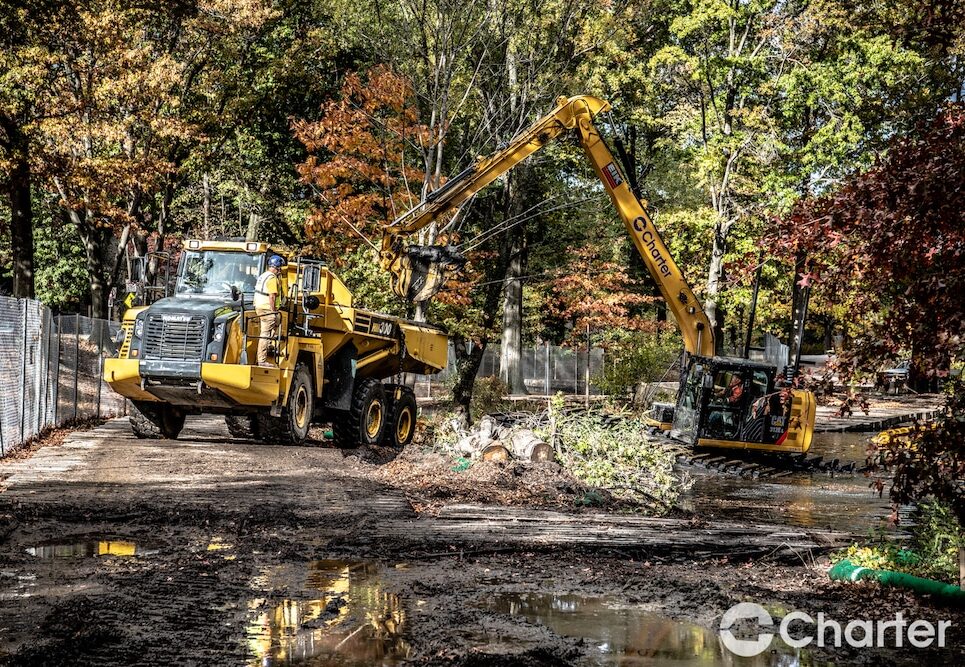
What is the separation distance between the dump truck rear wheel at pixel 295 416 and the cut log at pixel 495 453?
302 centimetres

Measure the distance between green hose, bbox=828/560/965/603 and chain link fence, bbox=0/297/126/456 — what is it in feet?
35.8

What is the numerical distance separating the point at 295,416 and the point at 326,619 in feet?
32.4

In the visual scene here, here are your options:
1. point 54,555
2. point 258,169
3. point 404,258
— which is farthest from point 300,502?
point 258,169

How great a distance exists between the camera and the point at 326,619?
6.78 meters

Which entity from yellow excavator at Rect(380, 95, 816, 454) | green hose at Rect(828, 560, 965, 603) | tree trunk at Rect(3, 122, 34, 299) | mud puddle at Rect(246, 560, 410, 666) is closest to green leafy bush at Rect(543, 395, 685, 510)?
yellow excavator at Rect(380, 95, 816, 454)

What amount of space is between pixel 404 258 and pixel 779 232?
10.5m

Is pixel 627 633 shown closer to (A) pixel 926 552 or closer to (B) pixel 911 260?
(B) pixel 911 260

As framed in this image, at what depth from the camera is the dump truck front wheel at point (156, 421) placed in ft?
56.7

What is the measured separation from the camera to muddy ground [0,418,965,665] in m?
6.19

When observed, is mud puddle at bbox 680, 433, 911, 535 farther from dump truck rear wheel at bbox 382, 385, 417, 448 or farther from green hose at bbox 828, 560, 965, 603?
dump truck rear wheel at bbox 382, 385, 417, 448

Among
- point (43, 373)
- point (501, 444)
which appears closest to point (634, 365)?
point (501, 444)

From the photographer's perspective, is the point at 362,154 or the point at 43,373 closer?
the point at 43,373

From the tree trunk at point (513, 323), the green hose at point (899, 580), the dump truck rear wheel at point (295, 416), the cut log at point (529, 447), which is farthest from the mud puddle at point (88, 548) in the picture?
the tree trunk at point (513, 323)

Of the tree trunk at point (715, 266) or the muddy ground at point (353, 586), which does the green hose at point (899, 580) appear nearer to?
the muddy ground at point (353, 586)
